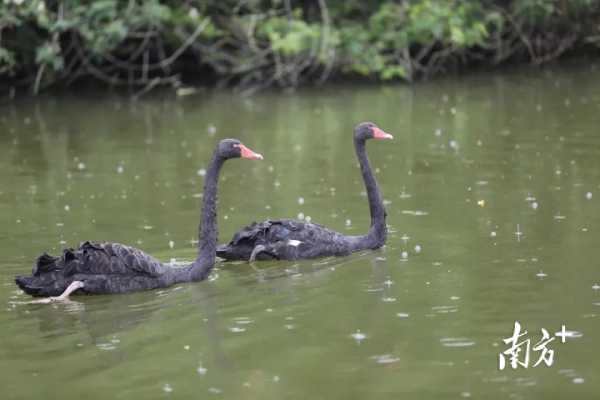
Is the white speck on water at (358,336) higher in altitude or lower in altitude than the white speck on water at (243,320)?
higher

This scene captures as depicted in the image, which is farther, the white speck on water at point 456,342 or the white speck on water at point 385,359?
the white speck on water at point 456,342

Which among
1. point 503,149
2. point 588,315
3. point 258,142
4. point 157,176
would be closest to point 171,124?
point 258,142

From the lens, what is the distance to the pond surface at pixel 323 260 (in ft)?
22.4

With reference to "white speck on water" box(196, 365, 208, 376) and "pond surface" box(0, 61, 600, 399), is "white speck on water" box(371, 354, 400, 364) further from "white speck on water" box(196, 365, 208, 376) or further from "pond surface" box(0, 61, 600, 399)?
"white speck on water" box(196, 365, 208, 376)

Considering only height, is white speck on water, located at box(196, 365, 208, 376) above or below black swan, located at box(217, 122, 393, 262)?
below

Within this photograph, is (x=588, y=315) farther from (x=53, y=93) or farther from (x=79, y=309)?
(x=53, y=93)

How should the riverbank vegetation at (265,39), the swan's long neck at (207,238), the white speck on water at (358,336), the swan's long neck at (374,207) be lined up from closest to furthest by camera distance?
the white speck on water at (358,336) < the swan's long neck at (207,238) < the swan's long neck at (374,207) < the riverbank vegetation at (265,39)

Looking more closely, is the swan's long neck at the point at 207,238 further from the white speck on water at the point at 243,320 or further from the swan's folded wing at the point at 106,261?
the white speck on water at the point at 243,320

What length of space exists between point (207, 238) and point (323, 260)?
1.02 meters

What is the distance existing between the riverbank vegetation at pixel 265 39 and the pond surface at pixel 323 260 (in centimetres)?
108

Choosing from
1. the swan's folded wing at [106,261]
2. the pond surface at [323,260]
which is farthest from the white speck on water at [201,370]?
the swan's folded wing at [106,261]

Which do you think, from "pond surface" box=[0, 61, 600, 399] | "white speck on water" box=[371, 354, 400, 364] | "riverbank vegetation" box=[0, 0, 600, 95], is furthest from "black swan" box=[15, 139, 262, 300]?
"riverbank vegetation" box=[0, 0, 600, 95]

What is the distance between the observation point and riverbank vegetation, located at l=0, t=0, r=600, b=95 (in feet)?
59.5

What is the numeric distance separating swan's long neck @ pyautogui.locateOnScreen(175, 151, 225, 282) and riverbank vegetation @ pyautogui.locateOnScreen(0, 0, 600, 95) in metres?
8.77
